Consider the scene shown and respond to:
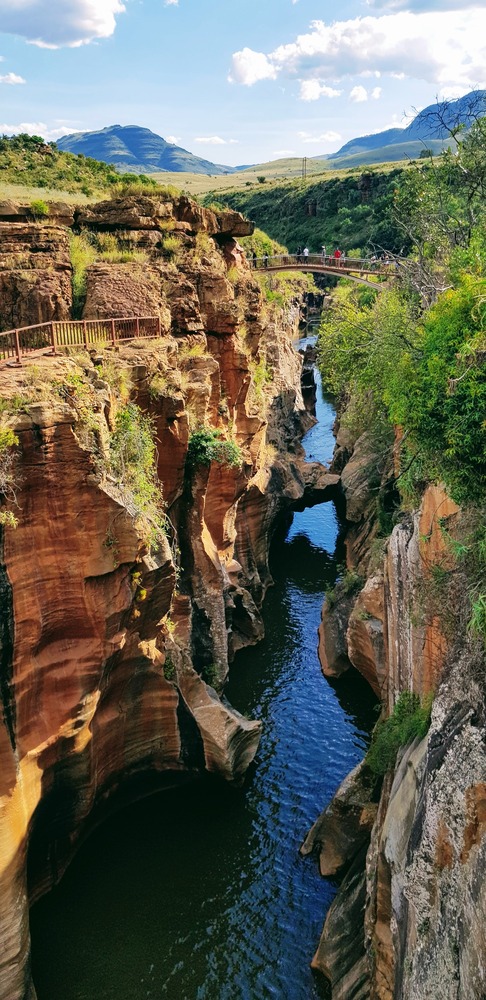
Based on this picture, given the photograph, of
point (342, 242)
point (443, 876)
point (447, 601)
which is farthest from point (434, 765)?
point (342, 242)

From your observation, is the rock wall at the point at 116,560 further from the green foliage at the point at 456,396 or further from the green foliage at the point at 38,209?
the green foliage at the point at 456,396

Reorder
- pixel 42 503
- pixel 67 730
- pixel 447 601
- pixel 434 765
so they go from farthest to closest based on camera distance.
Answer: pixel 67 730
pixel 42 503
pixel 447 601
pixel 434 765

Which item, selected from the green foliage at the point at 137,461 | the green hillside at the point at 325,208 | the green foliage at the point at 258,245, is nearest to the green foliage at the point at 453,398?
the green foliage at the point at 137,461

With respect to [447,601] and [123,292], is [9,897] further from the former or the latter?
[123,292]

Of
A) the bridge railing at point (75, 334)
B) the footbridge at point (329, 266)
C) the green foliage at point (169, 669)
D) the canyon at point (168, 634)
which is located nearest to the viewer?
the canyon at point (168, 634)

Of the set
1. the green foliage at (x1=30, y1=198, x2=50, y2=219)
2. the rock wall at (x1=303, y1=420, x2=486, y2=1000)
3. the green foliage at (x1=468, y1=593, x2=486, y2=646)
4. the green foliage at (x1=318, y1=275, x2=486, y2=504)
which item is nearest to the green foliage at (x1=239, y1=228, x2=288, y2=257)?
the green foliage at (x1=30, y1=198, x2=50, y2=219)

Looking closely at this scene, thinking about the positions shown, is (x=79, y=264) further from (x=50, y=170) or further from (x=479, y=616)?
(x=479, y=616)
